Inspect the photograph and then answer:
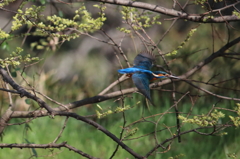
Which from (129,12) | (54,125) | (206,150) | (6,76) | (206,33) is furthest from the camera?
(206,33)

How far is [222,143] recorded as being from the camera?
3244 millimetres

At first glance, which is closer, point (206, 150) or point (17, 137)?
point (206, 150)

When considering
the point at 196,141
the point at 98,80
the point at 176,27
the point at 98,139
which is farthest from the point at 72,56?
the point at 196,141

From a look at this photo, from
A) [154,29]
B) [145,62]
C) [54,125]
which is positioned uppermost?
[145,62]

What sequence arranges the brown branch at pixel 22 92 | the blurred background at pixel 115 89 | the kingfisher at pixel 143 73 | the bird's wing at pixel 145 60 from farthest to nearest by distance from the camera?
the blurred background at pixel 115 89, the bird's wing at pixel 145 60, the kingfisher at pixel 143 73, the brown branch at pixel 22 92

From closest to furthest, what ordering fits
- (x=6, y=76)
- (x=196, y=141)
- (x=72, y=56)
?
1. (x=6, y=76)
2. (x=196, y=141)
3. (x=72, y=56)

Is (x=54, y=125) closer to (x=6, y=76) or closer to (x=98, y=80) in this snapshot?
(x=98, y=80)

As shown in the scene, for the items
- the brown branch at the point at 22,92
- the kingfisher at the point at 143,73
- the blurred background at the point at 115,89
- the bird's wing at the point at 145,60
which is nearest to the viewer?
the brown branch at the point at 22,92

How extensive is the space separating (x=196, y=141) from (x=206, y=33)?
2674 mm

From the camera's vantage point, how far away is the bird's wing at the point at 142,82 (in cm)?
183

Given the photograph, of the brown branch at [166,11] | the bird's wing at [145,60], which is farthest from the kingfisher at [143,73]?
the brown branch at [166,11]

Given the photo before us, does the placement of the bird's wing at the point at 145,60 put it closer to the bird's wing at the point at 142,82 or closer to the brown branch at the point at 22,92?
the bird's wing at the point at 142,82

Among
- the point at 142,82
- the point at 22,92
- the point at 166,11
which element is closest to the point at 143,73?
the point at 142,82

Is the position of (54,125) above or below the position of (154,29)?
below
